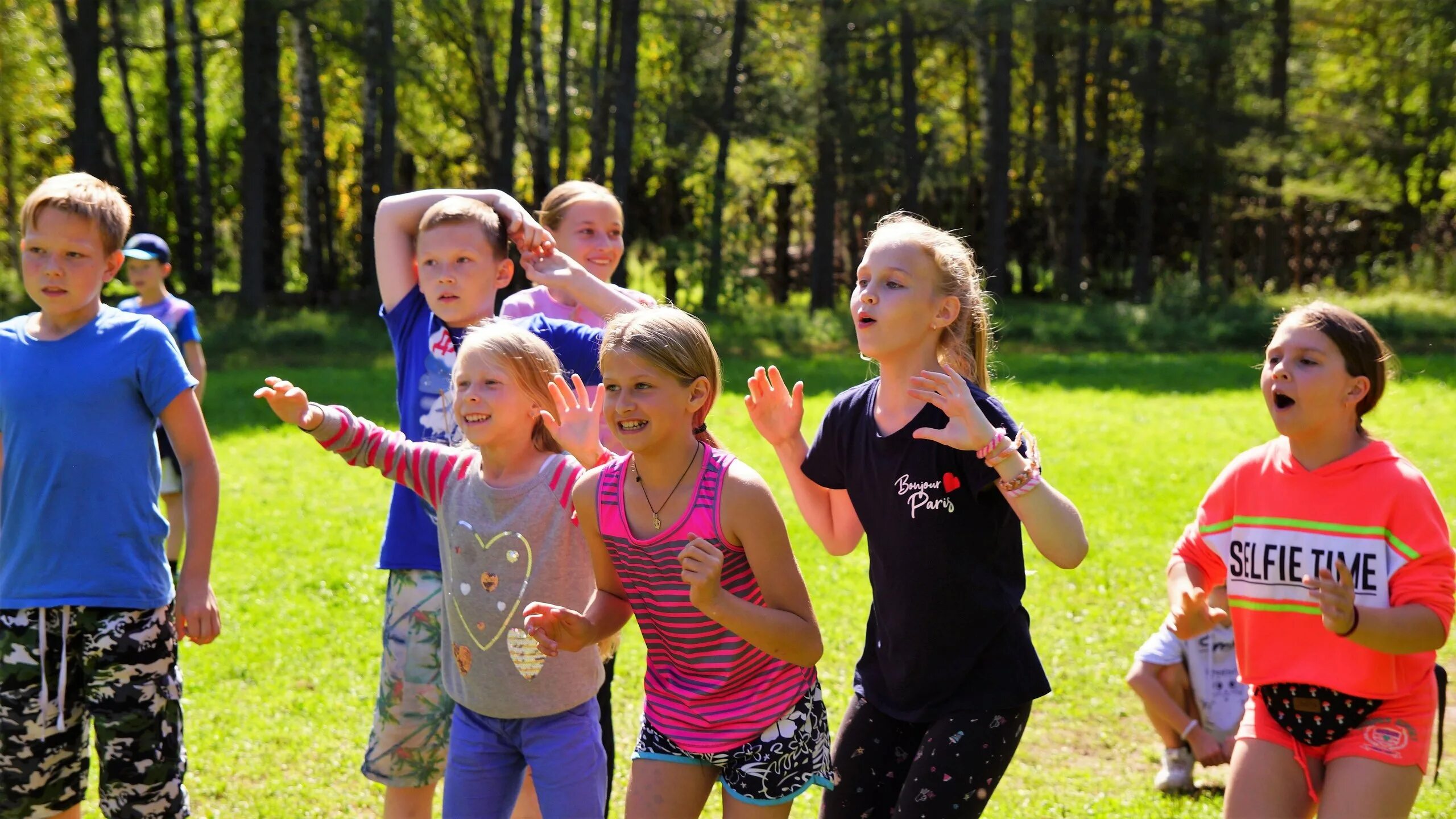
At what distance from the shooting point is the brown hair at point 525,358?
10.7ft

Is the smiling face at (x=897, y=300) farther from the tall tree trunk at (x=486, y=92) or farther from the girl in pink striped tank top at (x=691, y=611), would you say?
the tall tree trunk at (x=486, y=92)

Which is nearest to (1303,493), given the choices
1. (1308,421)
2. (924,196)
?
(1308,421)

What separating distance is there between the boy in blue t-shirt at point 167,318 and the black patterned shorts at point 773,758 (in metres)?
4.30

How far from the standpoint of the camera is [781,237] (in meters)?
28.4

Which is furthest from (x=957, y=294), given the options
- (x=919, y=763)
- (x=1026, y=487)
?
(x=919, y=763)

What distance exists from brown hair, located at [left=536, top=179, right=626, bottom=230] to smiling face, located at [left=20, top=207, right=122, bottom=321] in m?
1.41

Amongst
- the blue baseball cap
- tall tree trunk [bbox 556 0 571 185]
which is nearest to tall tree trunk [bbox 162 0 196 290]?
tall tree trunk [bbox 556 0 571 185]

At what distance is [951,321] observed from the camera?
10.6ft

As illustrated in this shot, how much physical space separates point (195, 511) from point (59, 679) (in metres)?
0.55

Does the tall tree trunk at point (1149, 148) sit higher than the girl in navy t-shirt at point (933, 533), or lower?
higher

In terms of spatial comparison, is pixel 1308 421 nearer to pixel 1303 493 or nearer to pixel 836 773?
pixel 1303 493

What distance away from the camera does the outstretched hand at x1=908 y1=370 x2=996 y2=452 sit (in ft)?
9.05

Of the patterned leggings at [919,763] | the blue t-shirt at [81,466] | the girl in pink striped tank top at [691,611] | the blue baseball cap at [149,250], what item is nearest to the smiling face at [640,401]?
the girl in pink striped tank top at [691,611]

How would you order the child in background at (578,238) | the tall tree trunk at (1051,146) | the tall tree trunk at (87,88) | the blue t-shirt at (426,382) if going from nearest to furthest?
the blue t-shirt at (426,382), the child in background at (578,238), the tall tree trunk at (87,88), the tall tree trunk at (1051,146)
